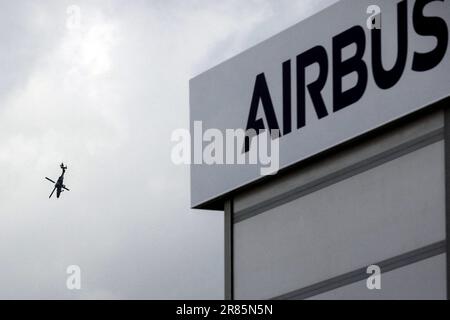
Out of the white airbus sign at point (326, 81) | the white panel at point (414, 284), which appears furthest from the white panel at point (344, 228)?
the white airbus sign at point (326, 81)

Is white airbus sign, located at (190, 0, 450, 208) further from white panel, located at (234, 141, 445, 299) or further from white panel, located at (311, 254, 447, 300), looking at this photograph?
white panel, located at (311, 254, 447, 300)

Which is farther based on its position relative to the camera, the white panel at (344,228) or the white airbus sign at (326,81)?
the white airbus sign at (326,81)

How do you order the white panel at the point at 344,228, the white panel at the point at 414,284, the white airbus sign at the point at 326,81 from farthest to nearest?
the white airbus sign at the point at 326,81, the white panel at the point at 344,228, the white panel at the point at 414,284

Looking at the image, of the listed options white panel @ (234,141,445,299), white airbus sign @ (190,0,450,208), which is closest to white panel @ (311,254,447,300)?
white panel @ (234,141,445,299)

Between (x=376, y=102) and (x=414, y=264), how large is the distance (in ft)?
15.0

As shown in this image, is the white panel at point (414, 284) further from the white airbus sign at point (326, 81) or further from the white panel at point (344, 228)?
the white airbus sign at point (326, 81)

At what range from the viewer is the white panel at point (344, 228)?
32.1 meters

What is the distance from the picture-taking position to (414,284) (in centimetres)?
3198

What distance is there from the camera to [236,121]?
38.7m

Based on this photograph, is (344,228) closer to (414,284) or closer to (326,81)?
(414,284)

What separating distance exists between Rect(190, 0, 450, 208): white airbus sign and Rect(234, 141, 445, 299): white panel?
51.0 inches

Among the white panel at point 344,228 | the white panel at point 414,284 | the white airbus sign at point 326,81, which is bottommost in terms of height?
the white panel at point 414,284

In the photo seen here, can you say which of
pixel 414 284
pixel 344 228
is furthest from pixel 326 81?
pixel 414 284

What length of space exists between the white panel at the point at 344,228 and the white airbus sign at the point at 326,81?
1.30 metres
